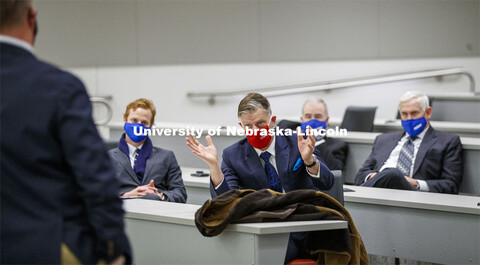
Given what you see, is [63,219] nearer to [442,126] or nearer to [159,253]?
[159,253]

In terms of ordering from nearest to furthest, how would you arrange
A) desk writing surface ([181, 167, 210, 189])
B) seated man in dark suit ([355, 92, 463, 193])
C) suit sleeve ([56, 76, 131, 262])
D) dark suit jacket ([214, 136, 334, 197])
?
suit sleeve ([56, 76, 131, 262]), dark suit jacket ([214, 136, 334, 197]), seated man in dark suit ([355, 92, 463, 193]), desk writing surface ([181, 167, 210, 189])

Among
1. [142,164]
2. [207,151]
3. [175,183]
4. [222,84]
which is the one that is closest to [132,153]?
[142,164]

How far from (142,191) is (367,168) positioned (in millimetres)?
1713

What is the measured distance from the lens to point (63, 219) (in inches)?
68.9

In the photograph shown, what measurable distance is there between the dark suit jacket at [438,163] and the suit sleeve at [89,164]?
121 inches

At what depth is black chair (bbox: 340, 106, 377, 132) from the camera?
20.1 ft

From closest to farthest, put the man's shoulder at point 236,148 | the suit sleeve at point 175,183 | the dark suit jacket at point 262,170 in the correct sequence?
the dark suit jacket at point 262,170 → the man's shoulder at point 236,148 → the suit sleeve at point 175,183

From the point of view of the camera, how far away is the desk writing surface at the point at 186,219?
8.27ft

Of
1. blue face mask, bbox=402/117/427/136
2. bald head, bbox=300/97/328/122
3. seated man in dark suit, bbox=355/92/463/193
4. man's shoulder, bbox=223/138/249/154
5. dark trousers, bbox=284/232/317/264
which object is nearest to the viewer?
dark trousers, bbox=284/232/317/264

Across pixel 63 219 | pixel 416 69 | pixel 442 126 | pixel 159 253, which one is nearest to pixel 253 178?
pixel 159 253

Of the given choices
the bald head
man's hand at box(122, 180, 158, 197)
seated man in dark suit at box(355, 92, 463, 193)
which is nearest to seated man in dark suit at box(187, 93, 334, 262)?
man's hand at box(122, 180, 158, 197)

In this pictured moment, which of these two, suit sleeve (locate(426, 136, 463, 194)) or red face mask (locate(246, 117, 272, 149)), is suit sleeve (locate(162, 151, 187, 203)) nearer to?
red face mask (locate(246, 117, 272, 149))

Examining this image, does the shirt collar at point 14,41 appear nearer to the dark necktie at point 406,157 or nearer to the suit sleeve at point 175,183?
the suit sleeve at point 175,183

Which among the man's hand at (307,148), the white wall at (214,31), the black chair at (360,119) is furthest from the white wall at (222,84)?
the man's hand at (307,148)
